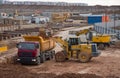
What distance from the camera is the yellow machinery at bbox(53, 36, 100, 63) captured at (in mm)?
29875

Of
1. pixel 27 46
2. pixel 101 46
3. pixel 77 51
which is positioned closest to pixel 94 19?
pixel 101 46

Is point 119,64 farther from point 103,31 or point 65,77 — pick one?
point 103,31

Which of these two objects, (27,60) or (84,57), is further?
(84,57)

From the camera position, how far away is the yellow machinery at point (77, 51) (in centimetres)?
2988

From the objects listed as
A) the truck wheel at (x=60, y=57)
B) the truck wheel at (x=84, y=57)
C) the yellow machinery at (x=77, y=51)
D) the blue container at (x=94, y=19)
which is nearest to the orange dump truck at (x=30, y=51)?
the truck wheel at (x=60, y=57)

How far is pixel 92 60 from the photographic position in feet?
103

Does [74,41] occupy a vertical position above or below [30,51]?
above

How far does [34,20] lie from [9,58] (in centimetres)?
6296

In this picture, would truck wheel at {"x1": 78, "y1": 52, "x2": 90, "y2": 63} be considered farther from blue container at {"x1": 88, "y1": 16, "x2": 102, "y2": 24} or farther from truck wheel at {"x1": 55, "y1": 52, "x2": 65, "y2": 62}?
blue container at {"x1": 88, "y1": 16, "x2": 102, "y2": 24}

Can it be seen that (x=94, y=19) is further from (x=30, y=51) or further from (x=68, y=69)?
(x=68, y=69)

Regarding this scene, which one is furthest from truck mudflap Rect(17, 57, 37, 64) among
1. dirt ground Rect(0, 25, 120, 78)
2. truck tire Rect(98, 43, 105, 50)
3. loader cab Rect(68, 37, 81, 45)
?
truck tire Rect(98, 43, 105, 50)

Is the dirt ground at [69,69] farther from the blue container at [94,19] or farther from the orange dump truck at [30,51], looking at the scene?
the blue container at [94,19]

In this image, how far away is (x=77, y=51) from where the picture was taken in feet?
98.7

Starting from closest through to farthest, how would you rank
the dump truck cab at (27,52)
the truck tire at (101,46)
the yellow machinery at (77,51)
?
the dump truck cab at (27,52), the yellow machinery at (77,51), the truck tire at (101,46)
